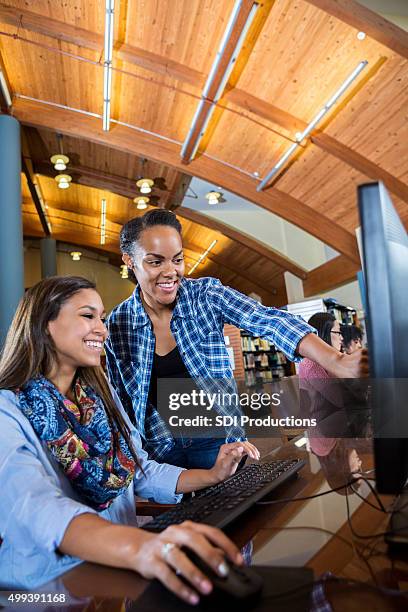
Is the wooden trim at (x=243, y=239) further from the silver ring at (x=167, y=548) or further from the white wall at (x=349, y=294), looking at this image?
the silver ring at (x=167, y=548)

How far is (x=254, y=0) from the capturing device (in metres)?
4.62

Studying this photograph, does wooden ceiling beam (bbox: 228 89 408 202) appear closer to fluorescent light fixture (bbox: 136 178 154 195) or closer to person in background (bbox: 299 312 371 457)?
fluorescent light fixture (bbox: 136 178 154 195)

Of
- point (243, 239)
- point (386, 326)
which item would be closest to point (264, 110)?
point (243, 239)

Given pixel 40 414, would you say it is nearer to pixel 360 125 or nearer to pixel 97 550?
pixel 97 550

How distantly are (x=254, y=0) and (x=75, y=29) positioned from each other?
2.16 m

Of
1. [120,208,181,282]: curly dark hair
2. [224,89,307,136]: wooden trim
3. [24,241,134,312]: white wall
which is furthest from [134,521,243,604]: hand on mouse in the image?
[24,241,134,312]: white wall

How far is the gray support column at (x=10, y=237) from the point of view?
570cm

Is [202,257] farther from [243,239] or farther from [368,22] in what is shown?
[368,22]

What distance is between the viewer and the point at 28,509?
0.66m

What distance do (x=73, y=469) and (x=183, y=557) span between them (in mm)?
459

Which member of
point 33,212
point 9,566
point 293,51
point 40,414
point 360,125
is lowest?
point 9,566

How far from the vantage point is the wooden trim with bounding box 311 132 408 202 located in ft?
22.9

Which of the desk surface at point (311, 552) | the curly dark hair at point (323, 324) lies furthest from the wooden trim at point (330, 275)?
the desk surface at point (311, 552)

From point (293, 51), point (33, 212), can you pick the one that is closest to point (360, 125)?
point (293, 51)
